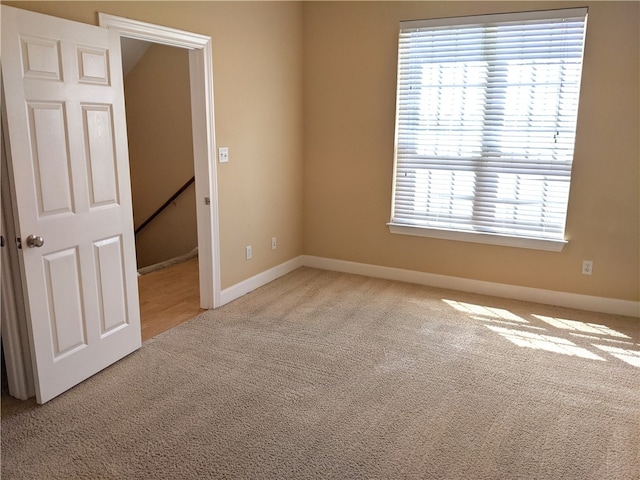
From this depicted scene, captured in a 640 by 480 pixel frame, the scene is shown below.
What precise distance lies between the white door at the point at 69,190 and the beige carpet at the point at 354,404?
0.28 meters

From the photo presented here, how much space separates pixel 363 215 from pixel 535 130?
1.69 metres

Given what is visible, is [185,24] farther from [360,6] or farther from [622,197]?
[622,197]

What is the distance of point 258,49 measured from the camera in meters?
4.16

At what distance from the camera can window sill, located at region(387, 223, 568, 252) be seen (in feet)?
13.3

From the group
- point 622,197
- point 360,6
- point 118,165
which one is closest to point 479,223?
point 622,197

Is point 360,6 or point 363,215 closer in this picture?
point 360,6

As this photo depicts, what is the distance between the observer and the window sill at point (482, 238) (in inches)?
160

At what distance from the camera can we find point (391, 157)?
15.0 ft

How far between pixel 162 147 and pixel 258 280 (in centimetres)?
238

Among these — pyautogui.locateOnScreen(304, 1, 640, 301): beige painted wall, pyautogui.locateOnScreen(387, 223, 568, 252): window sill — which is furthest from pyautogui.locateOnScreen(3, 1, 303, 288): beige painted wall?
pyautogui.locateOnScreen(387, 223, 568, 252): window sill

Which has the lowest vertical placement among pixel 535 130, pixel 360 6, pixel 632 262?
pixel 632 262

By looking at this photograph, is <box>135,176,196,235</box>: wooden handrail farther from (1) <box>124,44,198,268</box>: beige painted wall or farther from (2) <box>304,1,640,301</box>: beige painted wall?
(2) <box>304,1,640,301</box>: beige painted wall

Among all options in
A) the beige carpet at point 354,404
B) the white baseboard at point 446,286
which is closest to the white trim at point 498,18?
the white baseboard at point 446,286

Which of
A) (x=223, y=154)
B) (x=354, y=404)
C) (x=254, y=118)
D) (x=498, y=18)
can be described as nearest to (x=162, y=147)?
(x=254, y=118)
